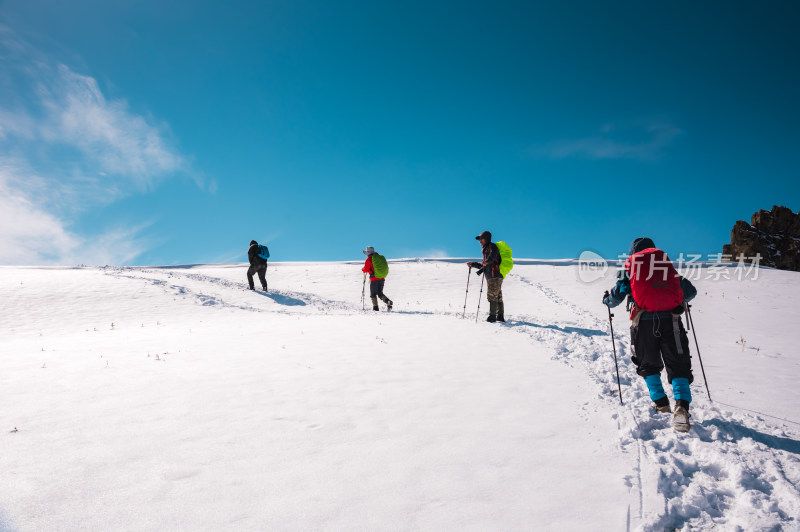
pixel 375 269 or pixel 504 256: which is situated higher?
pixel 375 269

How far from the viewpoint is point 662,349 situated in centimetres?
515

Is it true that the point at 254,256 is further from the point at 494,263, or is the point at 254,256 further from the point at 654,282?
the point at 654,282

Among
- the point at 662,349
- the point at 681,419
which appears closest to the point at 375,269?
the point at 662,349

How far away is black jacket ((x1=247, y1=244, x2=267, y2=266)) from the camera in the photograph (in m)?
19.8

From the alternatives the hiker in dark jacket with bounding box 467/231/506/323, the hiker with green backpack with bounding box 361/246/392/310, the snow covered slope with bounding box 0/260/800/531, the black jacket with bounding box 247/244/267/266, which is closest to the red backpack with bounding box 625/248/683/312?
the snow covered slope with bounding box 0/260/800/531

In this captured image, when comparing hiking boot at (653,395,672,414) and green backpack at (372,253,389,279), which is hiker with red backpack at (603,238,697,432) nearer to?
hiking boot at (653,395,672,414)

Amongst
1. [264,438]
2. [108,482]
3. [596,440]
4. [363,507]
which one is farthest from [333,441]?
[596,440]

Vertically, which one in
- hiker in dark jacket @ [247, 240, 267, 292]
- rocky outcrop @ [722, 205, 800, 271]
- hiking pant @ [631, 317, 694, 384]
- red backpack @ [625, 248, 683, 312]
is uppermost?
rocky outcrop @ [722, 205, 800, 271]

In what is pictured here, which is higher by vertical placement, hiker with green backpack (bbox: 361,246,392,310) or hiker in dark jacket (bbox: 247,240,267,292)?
hiker in dark jacket (bbox: 247,240,267,292)

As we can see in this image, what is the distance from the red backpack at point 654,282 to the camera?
5098mm

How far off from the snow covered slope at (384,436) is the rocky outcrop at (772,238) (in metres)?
47.8

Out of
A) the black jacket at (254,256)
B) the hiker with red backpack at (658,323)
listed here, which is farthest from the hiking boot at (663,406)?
the black jacket at (254,256)

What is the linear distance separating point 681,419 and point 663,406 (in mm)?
468

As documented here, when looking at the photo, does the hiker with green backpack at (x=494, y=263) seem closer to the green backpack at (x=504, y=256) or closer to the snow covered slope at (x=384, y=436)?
the green backpack at (x=504, y=256)
